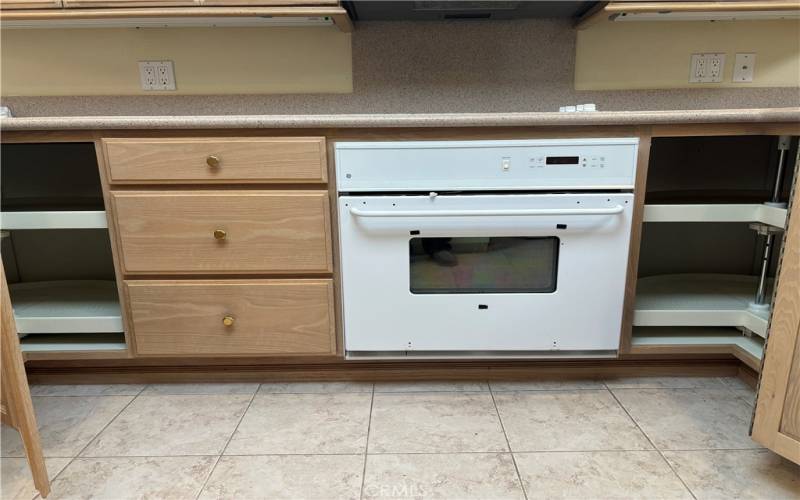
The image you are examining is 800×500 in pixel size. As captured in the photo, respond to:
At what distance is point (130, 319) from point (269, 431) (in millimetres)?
493

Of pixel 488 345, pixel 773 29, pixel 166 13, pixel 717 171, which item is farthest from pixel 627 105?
pixel 166 13

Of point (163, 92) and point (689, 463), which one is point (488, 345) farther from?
point (163, 92)

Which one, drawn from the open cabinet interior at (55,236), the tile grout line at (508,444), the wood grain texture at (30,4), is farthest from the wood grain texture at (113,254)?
the tile grout line at (508,444)

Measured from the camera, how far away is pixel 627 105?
1.53 meters

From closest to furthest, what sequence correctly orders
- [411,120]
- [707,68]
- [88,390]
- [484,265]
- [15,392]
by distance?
[15,392]
[411,120]
[484,265]
[88,390]
[707,68]

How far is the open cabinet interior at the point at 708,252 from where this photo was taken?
119 cm

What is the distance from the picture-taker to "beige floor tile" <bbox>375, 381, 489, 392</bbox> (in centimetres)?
122

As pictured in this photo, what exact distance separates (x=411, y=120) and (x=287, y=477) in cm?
83

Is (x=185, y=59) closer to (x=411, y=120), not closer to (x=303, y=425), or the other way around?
(x=411, y=120)

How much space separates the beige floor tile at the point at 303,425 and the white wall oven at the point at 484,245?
15cm

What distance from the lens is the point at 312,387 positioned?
1.25 m

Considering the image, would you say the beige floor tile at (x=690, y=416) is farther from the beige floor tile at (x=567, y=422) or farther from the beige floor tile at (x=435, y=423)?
the beige floor tile at (x=435, y=423)

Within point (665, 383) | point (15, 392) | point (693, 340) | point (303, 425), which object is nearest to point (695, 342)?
point (693, 340)

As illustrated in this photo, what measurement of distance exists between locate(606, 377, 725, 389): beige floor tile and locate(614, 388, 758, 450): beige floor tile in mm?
20
